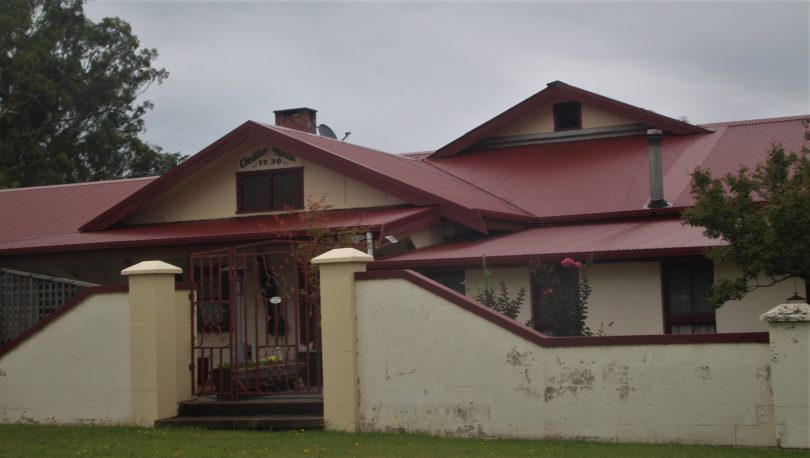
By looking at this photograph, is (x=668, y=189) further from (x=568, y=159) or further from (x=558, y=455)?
(x=558, y=455)

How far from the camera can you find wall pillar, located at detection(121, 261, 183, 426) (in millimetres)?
14164

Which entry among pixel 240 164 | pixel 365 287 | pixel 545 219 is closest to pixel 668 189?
pixel 545 219

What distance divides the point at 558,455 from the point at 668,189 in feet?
36.3

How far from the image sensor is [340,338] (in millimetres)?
13352

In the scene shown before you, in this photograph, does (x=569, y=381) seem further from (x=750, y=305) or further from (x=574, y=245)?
(x=574, y=245)

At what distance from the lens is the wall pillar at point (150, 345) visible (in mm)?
14164

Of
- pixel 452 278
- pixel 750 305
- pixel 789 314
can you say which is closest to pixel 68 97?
pixel 452 278

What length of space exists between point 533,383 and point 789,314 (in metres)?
2.72

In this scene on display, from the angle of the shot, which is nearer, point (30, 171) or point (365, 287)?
point (365, 287)

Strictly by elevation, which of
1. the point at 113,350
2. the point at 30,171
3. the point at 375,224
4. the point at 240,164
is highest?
the point at 30,171

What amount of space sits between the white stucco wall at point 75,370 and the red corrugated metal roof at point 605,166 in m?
9.57

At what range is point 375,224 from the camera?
19.0 metres

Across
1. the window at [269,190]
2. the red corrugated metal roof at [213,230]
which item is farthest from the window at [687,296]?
the window at [269,190]

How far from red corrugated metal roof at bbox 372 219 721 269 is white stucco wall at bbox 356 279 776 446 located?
5.48m
